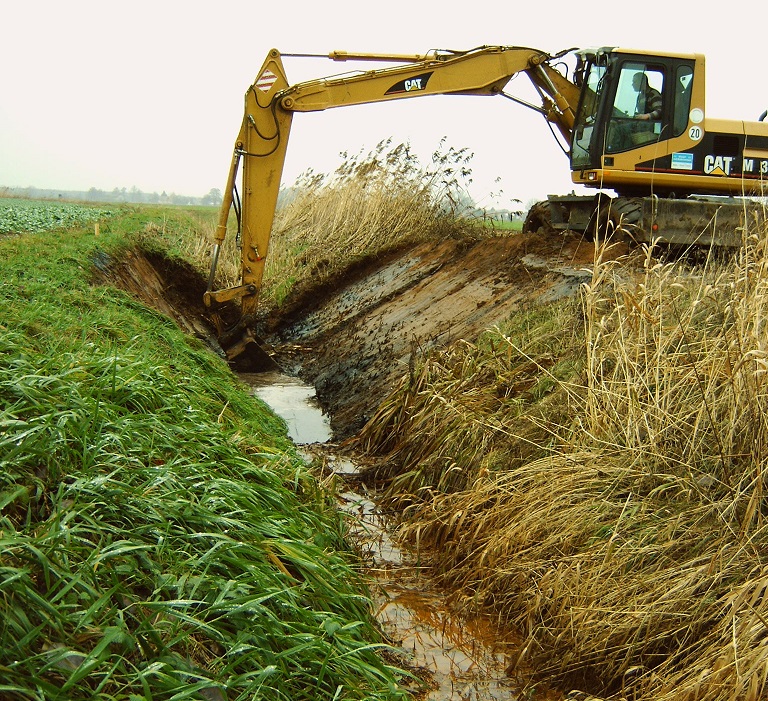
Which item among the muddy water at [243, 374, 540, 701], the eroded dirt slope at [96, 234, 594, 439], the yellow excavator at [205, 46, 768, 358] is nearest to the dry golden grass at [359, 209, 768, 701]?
the muddy water at [243, 374, 540, 701]

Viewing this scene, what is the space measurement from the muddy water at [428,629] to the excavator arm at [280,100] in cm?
504

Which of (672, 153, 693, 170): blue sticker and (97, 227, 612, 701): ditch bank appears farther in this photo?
(672, 153, 693, 170): blue sticker

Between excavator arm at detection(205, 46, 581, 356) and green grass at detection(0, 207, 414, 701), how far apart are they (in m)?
5.78

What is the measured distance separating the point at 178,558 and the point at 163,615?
279mm

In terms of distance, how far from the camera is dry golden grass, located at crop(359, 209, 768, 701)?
3.72 metres

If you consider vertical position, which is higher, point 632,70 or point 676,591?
point 632,70

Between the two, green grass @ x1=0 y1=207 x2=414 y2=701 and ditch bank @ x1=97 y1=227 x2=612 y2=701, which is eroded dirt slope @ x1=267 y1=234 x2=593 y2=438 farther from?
green grass @ x1=0 y1=207 x2=414 y2=701

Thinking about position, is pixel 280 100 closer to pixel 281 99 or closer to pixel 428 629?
pixel 281 99

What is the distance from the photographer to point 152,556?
3031 millimetres

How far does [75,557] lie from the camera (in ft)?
9.26

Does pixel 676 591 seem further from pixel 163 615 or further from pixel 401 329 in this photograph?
pixel 401 329

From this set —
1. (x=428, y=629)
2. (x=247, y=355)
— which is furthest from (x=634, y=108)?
(x=428, y=629)

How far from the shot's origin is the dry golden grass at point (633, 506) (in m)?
3.72

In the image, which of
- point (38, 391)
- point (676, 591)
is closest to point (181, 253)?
point (38, 391)
